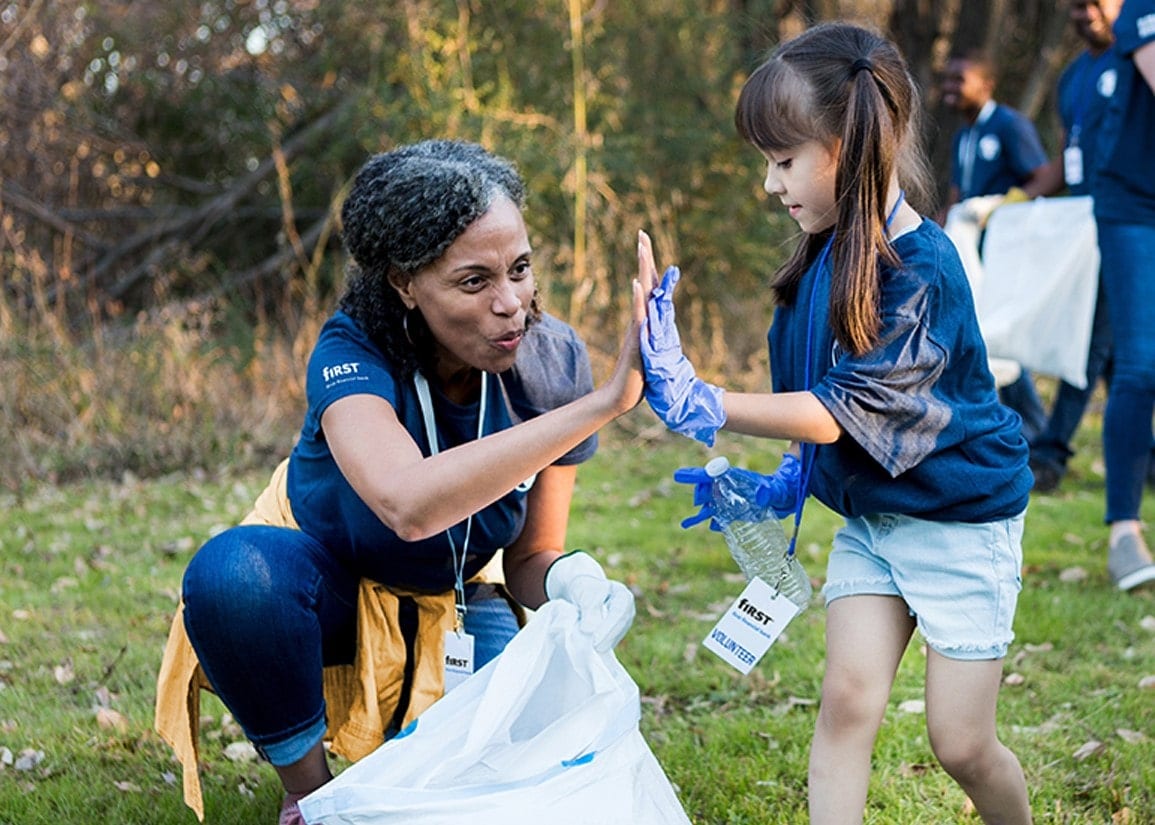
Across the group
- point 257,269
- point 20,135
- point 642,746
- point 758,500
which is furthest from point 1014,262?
point 20,135

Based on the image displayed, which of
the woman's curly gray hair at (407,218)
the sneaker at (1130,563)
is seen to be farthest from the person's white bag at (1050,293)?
the woman's curly gray hair at (407,218)

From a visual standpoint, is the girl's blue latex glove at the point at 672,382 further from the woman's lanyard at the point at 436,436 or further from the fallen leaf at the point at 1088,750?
the fallen leaf at the point at 1088,750

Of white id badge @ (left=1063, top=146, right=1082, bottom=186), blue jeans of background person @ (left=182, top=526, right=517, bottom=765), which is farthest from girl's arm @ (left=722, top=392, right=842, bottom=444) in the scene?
white id badge @ (left=1063, top=146, right=1082, bottom=186)

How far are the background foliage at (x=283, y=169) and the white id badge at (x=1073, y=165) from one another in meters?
1.98

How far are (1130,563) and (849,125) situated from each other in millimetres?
2298

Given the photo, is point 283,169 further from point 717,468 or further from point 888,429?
point 888,429

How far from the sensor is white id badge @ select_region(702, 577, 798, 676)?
2.05 meters

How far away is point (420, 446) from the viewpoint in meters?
2.29

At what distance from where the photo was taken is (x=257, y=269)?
330 inches

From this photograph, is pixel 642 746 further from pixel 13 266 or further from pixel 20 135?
pixel 20 135

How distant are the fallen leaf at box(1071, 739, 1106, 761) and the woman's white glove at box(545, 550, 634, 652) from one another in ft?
3.77

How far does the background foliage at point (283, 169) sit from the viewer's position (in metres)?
6.28

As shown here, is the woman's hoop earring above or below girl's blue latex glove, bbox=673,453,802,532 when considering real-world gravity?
above

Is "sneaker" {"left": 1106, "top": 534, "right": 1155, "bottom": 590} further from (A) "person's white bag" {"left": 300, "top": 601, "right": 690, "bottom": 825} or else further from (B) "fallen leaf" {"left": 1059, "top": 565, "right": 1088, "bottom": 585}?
(A) "person's white bag" {"left": 300, "top": 601, "right": 690, "bottom": 825}
